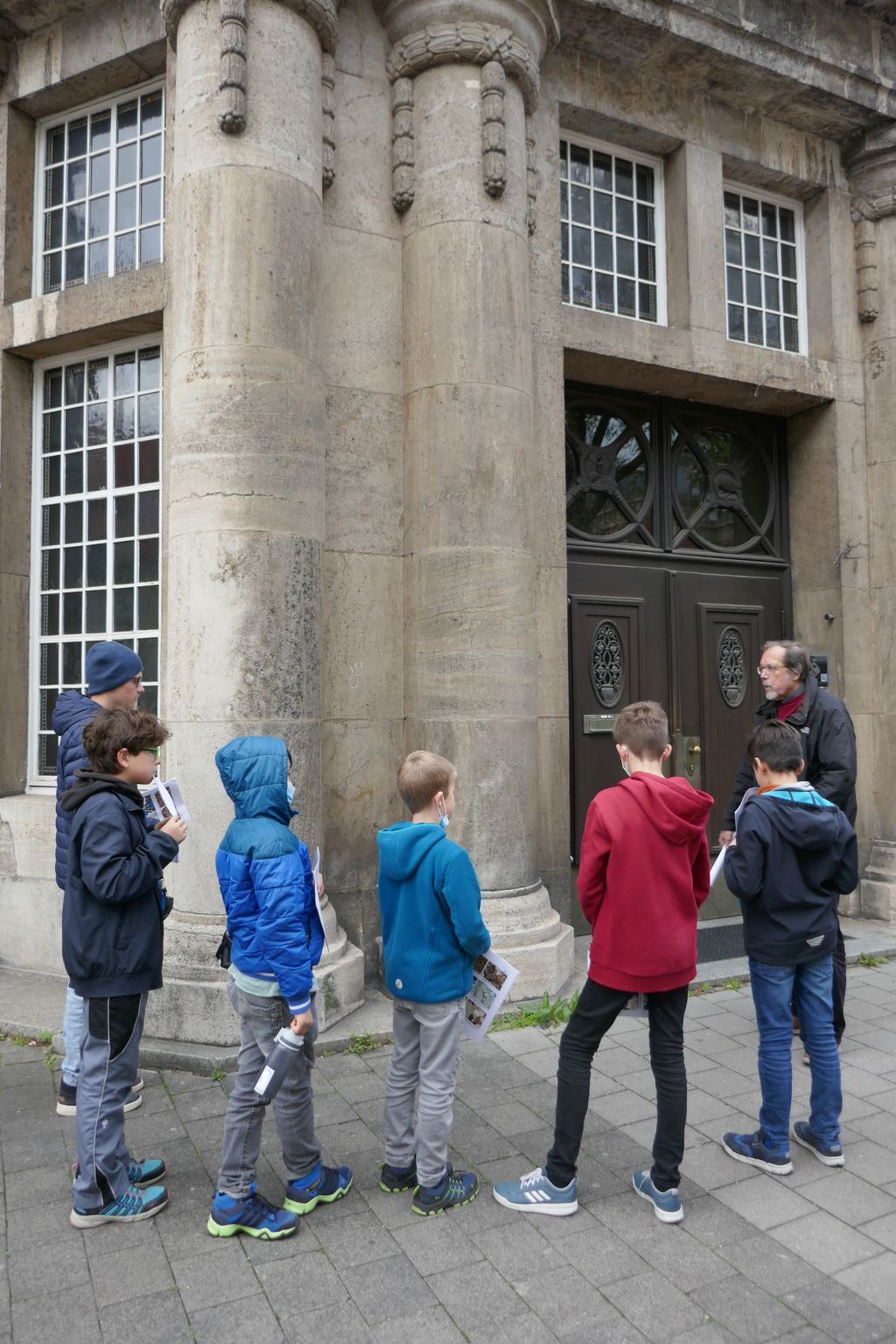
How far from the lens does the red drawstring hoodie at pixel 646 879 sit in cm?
320

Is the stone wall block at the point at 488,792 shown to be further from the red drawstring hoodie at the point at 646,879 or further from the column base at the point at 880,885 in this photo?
the column base at the point at 880,885

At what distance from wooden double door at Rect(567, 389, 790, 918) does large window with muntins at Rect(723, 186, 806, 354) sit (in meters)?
0.69

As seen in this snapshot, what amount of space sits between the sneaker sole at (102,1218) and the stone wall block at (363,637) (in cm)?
285

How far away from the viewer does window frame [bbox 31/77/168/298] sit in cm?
623

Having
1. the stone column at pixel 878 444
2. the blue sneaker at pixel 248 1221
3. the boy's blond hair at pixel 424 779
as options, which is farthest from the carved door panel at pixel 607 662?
the blue sneaker at pixel 248 1221

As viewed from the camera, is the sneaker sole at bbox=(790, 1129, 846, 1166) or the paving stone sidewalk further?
the sneaker sole at bbox=(790, 1129, 846, 1166)

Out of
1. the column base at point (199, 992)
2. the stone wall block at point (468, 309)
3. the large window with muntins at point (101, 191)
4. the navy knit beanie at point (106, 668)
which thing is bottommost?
the column base at point (199, 992)

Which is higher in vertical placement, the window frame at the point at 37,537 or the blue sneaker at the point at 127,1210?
the window frame at the point at 37,537

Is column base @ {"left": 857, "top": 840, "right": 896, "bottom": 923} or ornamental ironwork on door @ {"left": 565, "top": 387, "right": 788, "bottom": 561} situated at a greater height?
ornamental ironwork on door @ {"left": 565, "top": 387, "right": 788, "bottom": 561}

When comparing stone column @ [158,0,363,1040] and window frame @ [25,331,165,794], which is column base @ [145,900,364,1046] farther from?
window frame @ [25,331,165,794]

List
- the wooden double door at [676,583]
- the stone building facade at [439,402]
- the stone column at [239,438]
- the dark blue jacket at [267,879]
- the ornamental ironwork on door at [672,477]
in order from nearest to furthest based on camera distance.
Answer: the dark blue jacket at [267,879] < the stone column at [239,438] < the stone building facade at [439,402] < the wooden double door at [676,583] < the ornamental ironwork on door at [672,477]

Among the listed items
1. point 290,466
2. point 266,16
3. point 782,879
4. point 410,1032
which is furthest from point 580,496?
point 410,1032

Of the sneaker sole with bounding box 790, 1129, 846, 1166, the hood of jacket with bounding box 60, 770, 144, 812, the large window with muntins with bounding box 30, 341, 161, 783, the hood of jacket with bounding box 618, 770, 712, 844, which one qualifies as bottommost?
the sneaker sole with bounding box 790, 1129, 846, 1166

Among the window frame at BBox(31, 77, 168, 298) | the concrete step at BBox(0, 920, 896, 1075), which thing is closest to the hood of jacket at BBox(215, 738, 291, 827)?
the concrete step at BBox(0, 920, 896, 1075)
